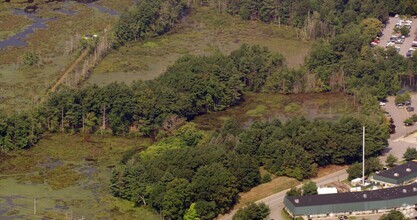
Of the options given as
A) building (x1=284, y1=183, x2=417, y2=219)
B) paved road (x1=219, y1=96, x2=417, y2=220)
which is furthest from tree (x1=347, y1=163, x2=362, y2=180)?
building (x1=284, y1=183, x2=417, y2=219)

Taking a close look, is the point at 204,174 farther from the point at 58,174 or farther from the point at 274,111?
the point at 274,111

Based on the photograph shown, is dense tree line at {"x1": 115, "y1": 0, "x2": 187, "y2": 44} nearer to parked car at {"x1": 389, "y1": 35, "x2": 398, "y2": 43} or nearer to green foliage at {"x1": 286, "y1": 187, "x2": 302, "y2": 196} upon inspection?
parked car at {"x1": 389, "y1": 35, "x2": 398, "y2": 43}

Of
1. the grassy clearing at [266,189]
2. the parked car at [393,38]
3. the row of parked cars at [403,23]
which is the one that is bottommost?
the grassy clearing at [266,189]

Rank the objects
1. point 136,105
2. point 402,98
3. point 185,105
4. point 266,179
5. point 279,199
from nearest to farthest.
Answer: point 279,199 → point 266,179 → point 136,105 → point 185,105 → point 402,98

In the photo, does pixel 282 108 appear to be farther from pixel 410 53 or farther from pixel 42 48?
pixel 42 48

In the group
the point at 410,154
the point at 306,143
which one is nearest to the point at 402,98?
the point at 410,154

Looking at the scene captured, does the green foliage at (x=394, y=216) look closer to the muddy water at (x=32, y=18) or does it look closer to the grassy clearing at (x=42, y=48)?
the grassy clearing at (x=42, y=48)

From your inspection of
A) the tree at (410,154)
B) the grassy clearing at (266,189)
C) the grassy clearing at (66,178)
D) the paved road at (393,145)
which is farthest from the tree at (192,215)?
the tree at (410,154)
